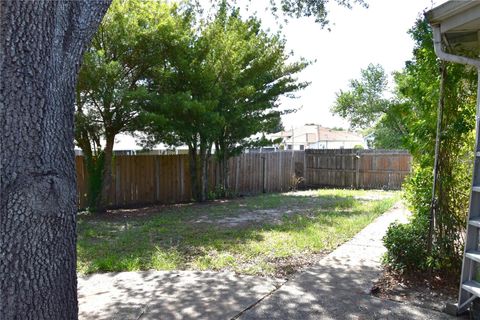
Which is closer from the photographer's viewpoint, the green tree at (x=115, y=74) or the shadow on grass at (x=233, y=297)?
the shadow on grass at (x=233, y=297)

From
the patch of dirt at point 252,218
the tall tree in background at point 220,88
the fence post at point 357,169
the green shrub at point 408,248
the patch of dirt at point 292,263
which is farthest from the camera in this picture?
the fence post at point 357,169

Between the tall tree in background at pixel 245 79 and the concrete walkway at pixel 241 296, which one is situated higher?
the tall tree in background at pixel 245 79

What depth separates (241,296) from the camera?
13.2 ft

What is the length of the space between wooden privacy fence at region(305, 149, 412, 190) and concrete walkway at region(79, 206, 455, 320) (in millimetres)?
11826

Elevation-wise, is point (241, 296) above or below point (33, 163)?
below

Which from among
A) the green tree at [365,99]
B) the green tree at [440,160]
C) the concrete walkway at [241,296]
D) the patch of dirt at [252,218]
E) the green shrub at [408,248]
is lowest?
the patch of dirt at [252,218]

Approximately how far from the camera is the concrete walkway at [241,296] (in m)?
3.60

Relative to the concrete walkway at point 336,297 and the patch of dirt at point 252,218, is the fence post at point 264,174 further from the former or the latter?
the concrete walkway at point 336,297

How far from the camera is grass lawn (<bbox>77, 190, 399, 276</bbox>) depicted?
17.1 ft

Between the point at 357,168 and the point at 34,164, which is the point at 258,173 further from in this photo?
the point at 34,164

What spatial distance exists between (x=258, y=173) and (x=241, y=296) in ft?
36.2

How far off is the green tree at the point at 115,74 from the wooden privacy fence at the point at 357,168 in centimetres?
996

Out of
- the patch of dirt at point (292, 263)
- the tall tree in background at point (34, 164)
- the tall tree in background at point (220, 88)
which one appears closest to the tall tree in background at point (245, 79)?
the tall tree in background at point (220, 88)

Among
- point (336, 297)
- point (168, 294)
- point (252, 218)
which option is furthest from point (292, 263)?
point (252, 218)
